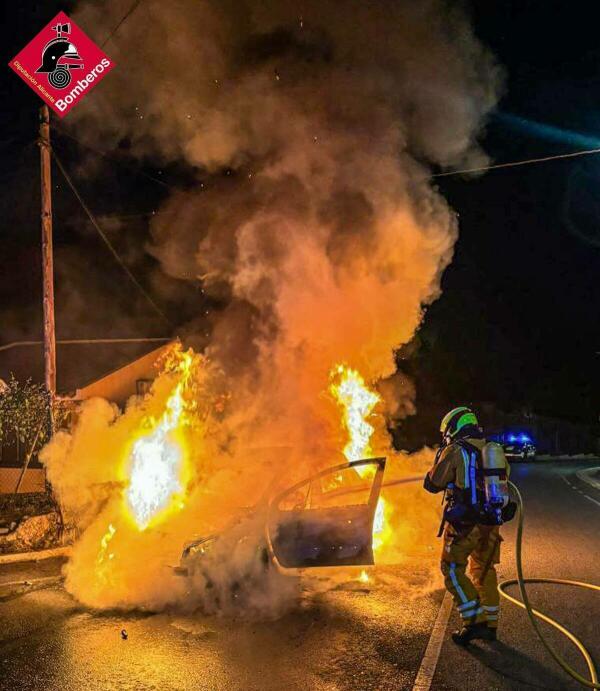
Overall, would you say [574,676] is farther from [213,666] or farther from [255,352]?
[255,352]

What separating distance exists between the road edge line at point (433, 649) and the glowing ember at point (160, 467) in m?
3.40

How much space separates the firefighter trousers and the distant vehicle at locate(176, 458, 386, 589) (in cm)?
89

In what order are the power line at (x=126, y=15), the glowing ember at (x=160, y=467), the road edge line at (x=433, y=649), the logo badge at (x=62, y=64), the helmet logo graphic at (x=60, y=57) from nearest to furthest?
the road edge line at (x=433, y=649) → the glowing ember at (x=160, y=467) → the power line at (x=126, y=15) → the logo badge at (x=62, y=64) → the helmet logo graphic at (x=60, y=57)

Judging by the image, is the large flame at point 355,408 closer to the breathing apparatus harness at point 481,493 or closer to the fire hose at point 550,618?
the fire hose at point 550,618

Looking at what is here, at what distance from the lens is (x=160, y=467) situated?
832cm

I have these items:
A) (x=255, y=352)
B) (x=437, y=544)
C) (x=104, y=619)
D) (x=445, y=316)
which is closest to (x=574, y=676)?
(x=104, y=619)

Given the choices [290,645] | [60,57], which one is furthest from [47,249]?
[290,645]

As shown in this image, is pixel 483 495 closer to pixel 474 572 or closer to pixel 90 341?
pixel 474 572

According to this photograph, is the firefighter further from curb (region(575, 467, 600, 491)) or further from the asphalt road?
curb (region(575, 467, 600, 491))

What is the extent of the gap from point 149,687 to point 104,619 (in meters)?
1.49

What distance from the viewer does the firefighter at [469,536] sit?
5.07 m

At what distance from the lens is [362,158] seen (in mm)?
8914

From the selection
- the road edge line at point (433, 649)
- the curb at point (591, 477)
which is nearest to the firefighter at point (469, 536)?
the road edge line at point (433, 649)

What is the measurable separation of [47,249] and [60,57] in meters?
2.93
